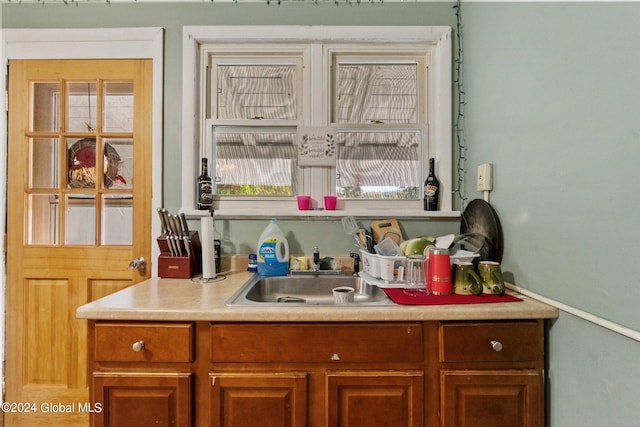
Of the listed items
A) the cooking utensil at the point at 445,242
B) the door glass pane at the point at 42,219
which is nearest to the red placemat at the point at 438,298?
the cooking utensil at the point at 445,242

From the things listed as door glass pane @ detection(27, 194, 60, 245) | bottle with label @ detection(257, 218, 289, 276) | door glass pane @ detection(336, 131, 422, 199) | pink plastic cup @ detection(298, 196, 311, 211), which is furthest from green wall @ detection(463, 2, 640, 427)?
door glass pane @ detection(27, 194, 60, 245)

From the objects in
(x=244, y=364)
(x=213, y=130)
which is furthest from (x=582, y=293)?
(x=213, y=130)

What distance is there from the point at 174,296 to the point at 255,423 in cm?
50

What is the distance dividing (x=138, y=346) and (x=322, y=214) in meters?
0.94

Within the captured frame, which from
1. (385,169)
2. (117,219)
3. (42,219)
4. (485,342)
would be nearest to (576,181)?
(485,342)

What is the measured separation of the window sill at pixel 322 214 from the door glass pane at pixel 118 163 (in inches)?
15.2

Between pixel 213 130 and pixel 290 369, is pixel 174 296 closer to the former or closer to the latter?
pixel 290 369

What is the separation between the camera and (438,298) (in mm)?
1064

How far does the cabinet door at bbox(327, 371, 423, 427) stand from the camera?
94 cm

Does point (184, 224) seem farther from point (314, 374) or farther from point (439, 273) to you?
point (439, 273)

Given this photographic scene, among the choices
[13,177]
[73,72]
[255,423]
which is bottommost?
[255,423]

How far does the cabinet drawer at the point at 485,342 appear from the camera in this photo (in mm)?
958

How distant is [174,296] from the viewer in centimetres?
110

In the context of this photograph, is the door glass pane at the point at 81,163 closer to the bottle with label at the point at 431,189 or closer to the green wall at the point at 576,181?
the bottle with label at the point at 431,189
